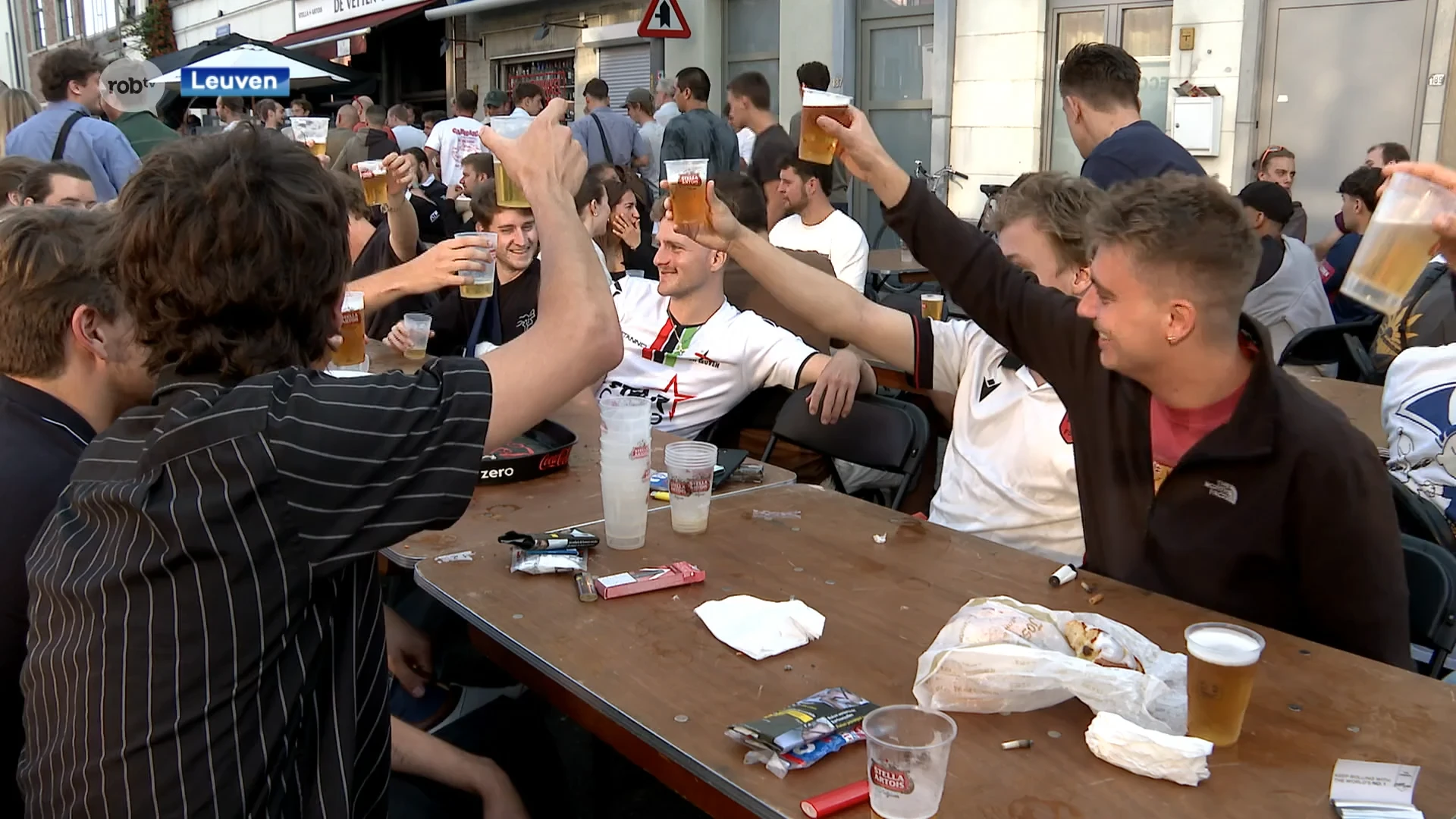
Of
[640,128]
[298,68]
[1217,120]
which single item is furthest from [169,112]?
[1217,120]

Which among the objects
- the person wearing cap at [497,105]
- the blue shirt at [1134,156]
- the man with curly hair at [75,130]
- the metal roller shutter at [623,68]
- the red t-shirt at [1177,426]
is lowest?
the red t-shirt at [1177,426]

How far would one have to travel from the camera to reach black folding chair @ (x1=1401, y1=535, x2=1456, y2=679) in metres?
2.02

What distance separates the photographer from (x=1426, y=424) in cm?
307

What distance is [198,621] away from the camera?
136 cm

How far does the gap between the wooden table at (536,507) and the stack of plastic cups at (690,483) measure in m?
0.20

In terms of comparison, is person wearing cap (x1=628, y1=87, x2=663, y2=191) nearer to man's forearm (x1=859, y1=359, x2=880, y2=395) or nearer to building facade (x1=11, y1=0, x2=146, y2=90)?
man's forearm (x1=859, y1=359, x2=880, y2=395)

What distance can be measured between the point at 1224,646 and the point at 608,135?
8.26 m

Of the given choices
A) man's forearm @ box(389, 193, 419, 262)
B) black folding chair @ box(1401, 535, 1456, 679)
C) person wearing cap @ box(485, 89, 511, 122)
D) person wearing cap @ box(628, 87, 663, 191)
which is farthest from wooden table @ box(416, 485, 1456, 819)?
person wearing cap @ box(485, 89, 511, 122)

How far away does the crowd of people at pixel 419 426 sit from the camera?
1.38m

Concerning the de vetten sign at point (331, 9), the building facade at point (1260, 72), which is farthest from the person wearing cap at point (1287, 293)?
the de vetten sign at point (331, 9)

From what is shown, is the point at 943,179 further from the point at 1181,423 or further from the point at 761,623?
the point at 761,623

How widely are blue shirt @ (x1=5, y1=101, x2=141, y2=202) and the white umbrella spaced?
24.4 ft

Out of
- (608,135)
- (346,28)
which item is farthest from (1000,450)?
(346,28)

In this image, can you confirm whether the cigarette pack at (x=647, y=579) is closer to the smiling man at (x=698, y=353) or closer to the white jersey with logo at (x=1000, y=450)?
the white jersey with logo at (x=1000, y=450)
